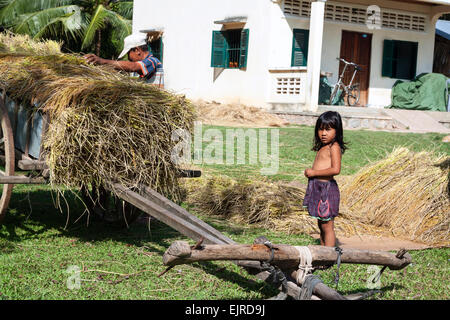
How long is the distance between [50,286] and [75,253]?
30.0 inches

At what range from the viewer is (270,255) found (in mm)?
3006

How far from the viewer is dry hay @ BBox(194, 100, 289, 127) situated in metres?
15.2

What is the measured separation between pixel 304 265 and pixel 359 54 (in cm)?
1654

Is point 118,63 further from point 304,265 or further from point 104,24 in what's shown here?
point 104,24

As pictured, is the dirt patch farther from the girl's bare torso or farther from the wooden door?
the wooden door

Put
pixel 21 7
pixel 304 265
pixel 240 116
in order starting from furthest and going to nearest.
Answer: pixel 21 7 → pixel 240 116 → pixel 304 265

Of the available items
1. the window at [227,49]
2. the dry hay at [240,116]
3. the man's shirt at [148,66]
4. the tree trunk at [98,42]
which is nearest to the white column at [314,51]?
the dry hay at [240,116]

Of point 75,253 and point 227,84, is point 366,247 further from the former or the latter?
point 227,84

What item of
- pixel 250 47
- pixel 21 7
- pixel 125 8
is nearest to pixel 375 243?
pixel 250 47

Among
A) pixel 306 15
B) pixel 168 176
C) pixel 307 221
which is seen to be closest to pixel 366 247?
pixel 307 221

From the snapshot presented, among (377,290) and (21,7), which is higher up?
(21,7)

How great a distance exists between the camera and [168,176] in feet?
14.5

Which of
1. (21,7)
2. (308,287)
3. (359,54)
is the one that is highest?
(21,7)

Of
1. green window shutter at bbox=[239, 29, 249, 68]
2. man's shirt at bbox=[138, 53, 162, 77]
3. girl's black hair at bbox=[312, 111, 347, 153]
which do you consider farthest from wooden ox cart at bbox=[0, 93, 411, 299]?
green window shutter at bbox=[239, 29, 249, 68]
